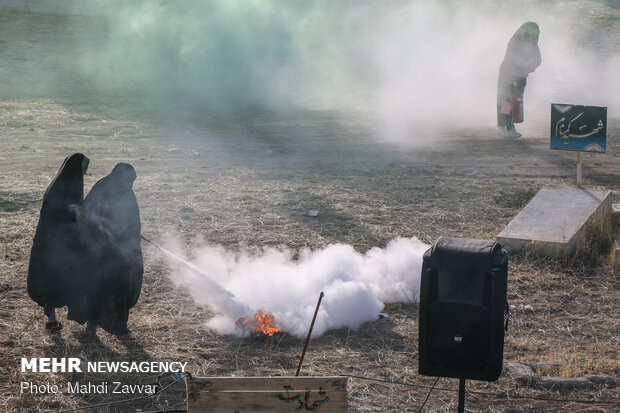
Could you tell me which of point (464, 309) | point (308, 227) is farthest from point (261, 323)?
point (308, 227)

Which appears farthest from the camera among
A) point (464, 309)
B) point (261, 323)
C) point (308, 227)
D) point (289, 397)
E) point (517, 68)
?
point (517, 68)

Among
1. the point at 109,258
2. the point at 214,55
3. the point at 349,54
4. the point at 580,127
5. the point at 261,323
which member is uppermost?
the point at 349,54

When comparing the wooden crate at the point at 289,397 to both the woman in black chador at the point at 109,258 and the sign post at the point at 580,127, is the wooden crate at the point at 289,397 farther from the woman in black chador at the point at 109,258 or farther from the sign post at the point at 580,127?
the sign post at the point at 580,127

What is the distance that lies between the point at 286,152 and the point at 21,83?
10739 millimetres

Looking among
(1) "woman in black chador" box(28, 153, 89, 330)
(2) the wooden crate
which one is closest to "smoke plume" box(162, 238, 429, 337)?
(1) "woman in black chador" box(28, 153, 89, 330)

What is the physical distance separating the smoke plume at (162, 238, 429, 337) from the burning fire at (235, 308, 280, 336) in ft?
0.39

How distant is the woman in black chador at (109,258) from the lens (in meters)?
6.32

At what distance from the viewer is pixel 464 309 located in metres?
4.44

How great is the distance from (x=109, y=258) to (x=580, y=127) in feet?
21.6

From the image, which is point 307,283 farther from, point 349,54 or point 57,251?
point 349,54

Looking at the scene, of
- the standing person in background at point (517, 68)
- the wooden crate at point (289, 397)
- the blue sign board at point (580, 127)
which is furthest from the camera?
the standing person in background at point (517, 68)

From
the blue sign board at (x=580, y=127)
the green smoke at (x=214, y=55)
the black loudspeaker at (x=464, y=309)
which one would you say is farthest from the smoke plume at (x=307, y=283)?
the green smoke at (x=214, y=55)

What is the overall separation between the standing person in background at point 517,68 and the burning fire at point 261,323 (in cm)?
1025

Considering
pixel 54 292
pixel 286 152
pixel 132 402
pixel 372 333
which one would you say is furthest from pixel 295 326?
Result: pixel 286 152
